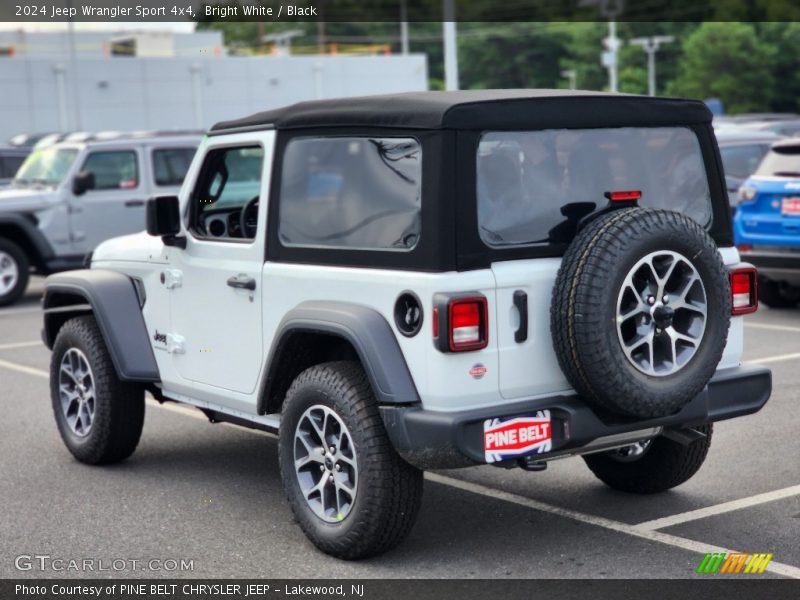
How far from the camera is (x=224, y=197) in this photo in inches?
257

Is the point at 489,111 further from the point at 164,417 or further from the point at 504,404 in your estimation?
the point at 164,417

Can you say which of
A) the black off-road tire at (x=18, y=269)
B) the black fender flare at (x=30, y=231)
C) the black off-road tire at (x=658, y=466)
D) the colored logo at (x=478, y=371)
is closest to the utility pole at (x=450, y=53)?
the black fender flare at (x=30, y=231)

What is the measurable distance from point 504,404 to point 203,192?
2.28 metres

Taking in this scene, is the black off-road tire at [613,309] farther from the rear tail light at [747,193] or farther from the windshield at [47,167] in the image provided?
the windshield at [47,167]

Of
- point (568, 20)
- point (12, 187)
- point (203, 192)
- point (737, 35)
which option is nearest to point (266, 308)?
point (203, 192)

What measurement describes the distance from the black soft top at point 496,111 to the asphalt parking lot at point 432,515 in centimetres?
178

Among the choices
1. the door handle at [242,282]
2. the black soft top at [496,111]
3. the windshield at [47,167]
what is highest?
the black soft top at [496,111]

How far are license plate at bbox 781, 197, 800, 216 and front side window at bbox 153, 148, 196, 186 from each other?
7.32m

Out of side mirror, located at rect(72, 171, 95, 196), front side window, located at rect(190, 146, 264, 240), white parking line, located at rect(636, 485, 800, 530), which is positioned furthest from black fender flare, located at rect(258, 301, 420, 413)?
side mirror, located at rect(72, 171, 95, 196)

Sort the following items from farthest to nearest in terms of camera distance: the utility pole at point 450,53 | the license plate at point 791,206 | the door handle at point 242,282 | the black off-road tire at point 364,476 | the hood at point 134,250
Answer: the utility pole at point 450,53
the license plate at point 791,206
the hood at point 134,250
the door handle at point 242,282
the black off-road tire at point 364,476

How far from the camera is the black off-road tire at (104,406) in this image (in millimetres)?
6824

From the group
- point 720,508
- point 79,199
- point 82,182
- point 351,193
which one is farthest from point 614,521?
point 79,199

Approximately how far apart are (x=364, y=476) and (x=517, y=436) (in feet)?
2.07

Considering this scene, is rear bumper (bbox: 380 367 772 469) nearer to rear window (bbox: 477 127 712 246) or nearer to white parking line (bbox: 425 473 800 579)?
white parking line (bbox: 425 473 800 579)
